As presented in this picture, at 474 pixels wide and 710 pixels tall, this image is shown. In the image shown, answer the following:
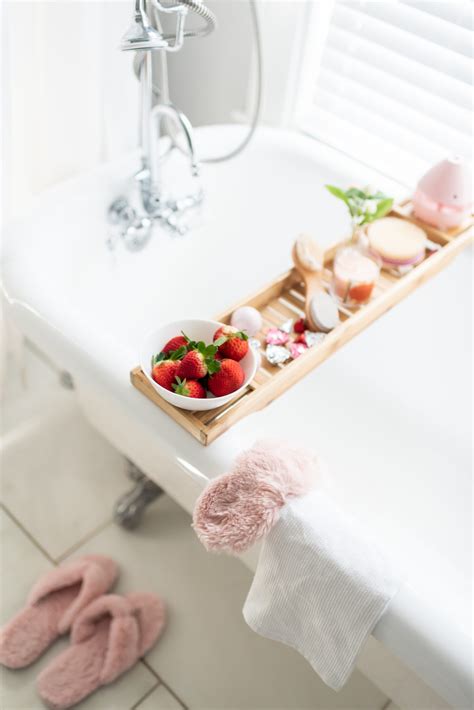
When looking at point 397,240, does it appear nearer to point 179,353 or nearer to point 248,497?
point 179,353

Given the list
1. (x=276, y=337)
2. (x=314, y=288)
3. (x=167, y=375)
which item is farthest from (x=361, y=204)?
(x=167, y=375)

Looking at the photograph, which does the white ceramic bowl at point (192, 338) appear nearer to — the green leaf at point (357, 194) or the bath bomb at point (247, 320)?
the bath bomb at point (247, 320)

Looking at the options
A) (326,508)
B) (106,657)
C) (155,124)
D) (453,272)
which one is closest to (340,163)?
(453,272)

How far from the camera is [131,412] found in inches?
46.6

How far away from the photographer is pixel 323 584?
1019mm

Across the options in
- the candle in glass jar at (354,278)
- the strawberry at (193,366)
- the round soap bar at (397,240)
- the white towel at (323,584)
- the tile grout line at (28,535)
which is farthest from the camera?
the tile grout line at (28,535)

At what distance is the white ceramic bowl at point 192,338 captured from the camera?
111 centimetres

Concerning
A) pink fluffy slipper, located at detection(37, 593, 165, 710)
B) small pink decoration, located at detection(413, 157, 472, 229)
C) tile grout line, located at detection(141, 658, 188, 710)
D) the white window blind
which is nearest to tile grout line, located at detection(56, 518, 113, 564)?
pink fluffy slipper, located at detection(37, 593, 165, 710)

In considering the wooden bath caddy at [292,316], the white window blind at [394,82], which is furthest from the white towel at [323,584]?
the white window blind at [394,82]

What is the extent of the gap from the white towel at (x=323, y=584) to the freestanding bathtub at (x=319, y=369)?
0.69ft

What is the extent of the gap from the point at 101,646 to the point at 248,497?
71 centimetres

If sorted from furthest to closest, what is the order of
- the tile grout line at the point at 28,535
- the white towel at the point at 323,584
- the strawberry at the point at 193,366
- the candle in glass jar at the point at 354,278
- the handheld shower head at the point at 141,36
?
the tile grout line at the point at 28,535, the candle in glass jar at the point at 354,278, the handheld shower head at the point at 141,36, the strawberry at the point at 193,366, the white towel at the point at 323,584

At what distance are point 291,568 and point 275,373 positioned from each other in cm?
36

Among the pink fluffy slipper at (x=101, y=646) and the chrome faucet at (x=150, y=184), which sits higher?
the chrome faucet at (x=150, y=184)
